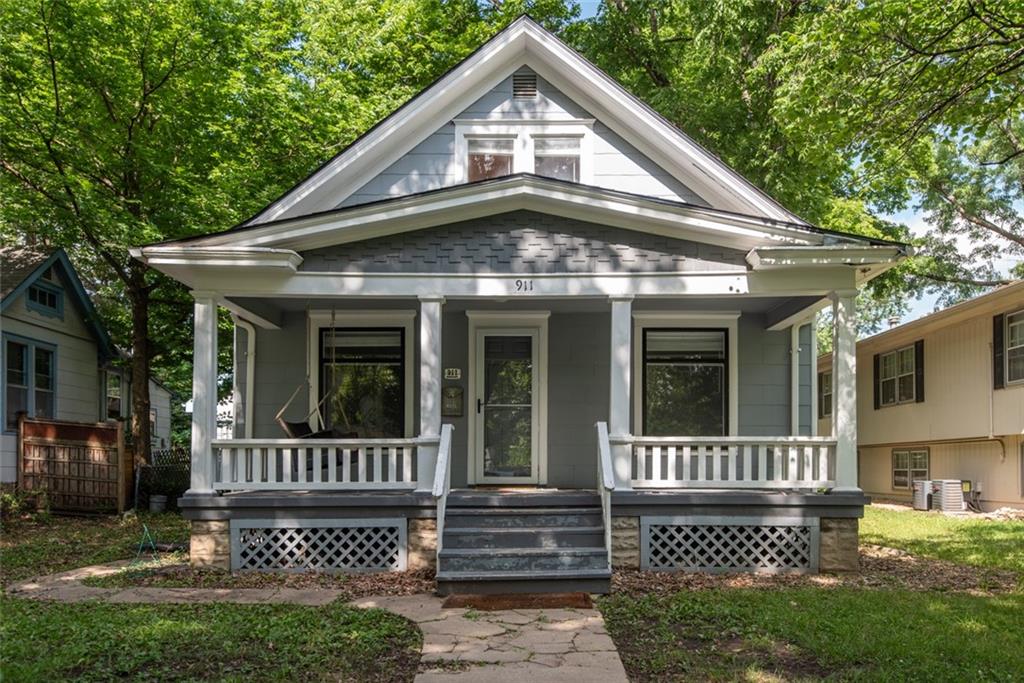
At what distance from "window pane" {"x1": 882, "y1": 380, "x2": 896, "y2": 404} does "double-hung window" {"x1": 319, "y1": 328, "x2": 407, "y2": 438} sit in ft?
39.8

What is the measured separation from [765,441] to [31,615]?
670 cm

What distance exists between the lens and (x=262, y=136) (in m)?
14.8

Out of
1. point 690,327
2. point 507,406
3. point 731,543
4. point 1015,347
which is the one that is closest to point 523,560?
point 731,543

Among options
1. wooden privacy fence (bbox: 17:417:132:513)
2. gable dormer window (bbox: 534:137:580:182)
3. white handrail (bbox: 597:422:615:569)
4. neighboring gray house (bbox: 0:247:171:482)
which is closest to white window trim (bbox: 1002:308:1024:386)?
gable dormer window (bbox: 534:137:580:182)

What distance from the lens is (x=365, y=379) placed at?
1047 centimetres

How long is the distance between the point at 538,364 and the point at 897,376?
10.9m

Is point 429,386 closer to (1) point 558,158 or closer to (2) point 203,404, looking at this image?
(2) point 203,404

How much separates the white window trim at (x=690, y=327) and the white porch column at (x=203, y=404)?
16.4 feet

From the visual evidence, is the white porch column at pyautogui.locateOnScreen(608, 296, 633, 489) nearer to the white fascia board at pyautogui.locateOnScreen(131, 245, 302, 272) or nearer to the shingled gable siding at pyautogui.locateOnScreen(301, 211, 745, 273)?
the shingled gable siding at pyautogui.locateOnScreen(301, 211, 745, 273)

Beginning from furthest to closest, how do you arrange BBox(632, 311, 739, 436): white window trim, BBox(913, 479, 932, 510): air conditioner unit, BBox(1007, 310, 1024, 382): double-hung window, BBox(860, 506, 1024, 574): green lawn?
1. BBox(913, 479, 932, 510): air conditioner unit
2. BBox(1007, 310, 1024, 382): double-hung window
3. BBox(632, 311, 739, 436): white window trim
4. BBox(860, 506, 1024, 574): green lawn

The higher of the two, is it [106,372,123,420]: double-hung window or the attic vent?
the attic vent

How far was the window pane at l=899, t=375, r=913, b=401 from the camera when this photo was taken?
1684 cm

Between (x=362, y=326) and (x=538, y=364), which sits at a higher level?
(x=362, y=326)

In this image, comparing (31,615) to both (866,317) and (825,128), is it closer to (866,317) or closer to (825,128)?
(825,128)
